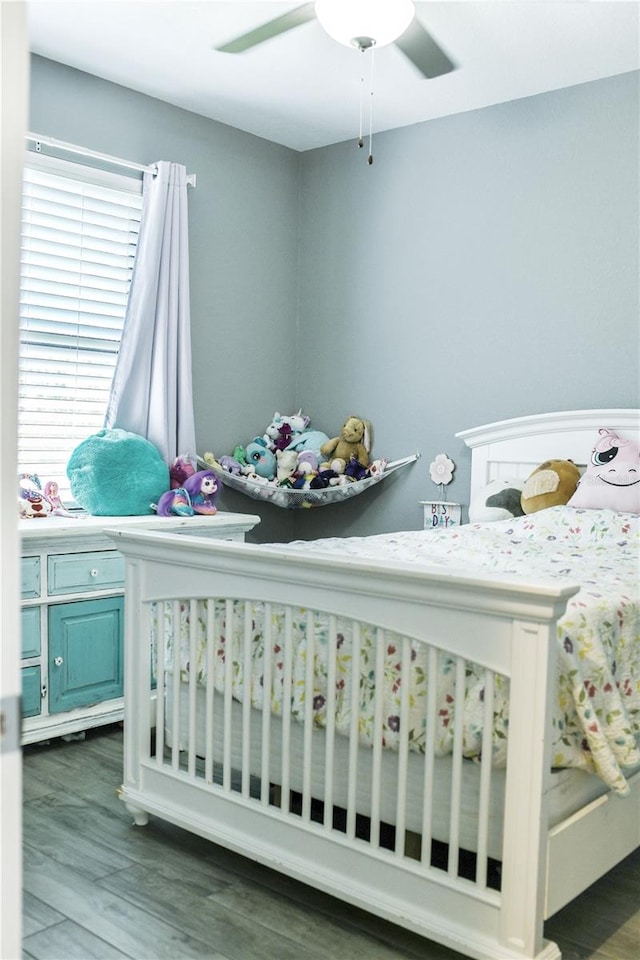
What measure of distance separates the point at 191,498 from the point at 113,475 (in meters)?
0.34

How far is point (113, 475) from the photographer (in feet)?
11.1

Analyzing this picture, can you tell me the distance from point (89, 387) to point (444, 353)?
1.55 m

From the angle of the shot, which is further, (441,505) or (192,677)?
(441,505)

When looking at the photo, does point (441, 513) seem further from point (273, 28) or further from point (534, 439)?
point (273, 28)

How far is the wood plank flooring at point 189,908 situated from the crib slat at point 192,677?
248mm

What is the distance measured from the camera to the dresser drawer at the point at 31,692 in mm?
2838

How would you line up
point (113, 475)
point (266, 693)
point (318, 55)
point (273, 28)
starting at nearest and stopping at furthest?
point (266, 693)
point (273, 28)
point (318, 55)
point (113, 475)

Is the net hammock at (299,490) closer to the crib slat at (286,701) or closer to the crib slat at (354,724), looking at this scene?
the crib slat at (286,701)

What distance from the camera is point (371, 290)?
4.16 metres

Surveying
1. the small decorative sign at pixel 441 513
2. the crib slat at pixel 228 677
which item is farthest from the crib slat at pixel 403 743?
the small decorative sign at pixel 441 513

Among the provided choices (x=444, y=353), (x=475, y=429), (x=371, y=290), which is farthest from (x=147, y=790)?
→ (x=371, y=290)

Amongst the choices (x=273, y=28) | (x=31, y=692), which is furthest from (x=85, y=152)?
(x=31, y=692)

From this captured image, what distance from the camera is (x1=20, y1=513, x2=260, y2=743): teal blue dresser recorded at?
Result: 2861mm

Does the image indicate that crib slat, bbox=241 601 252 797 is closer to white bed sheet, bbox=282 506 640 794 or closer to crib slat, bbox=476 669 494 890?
white bed sheet, bbox=282 506 640 794
